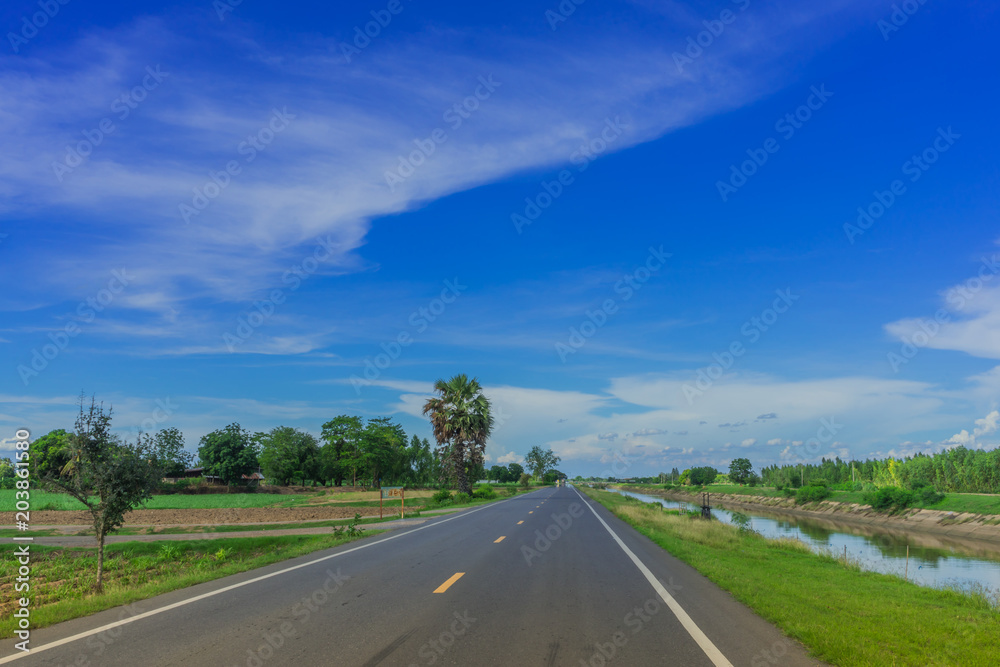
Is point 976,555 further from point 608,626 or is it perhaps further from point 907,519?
point 608,626

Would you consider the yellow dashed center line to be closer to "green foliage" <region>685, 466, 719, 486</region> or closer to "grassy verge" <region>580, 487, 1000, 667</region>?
"grassy verge" <region>580, 487, 1000, 667</region>

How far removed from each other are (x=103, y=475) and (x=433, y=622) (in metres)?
8.54

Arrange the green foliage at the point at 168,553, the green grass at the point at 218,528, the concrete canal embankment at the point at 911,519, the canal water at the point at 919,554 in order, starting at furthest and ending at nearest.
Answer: the concrete canal embankment at the point at 911,519
the green grass at the point at 218,528
the canal water at the point at 919,554
the green foliage at the point at 168,553

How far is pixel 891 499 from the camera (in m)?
56.6

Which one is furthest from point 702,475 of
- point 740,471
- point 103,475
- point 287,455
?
point 103,475

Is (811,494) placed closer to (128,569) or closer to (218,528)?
(218,528)

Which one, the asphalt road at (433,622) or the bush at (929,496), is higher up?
the asphalt road at (433,622)

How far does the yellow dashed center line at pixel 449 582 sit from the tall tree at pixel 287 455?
311 ft

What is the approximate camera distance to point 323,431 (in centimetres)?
10519

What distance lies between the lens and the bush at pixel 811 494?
7411 cm

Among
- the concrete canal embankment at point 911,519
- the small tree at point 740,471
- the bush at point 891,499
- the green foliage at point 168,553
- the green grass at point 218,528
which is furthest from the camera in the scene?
the small tree at point 740,471

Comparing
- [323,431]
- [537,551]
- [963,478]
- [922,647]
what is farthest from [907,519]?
[323,431]

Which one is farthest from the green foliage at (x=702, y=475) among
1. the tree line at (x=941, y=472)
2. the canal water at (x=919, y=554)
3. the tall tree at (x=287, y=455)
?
the canal water at (x=919, y=554)

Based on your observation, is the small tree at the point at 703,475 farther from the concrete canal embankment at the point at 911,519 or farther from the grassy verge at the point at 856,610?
the grassy verge at the point at 856,610
